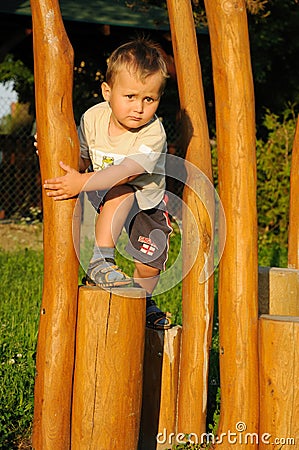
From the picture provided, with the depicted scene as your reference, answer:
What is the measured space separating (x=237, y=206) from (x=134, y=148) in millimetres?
581

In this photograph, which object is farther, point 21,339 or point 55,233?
point 21,339

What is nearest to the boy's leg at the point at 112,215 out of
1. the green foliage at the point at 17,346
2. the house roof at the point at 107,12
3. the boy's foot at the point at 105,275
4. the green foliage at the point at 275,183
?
the boy's foot at the point at 105,275

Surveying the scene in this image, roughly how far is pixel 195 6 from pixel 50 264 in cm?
811

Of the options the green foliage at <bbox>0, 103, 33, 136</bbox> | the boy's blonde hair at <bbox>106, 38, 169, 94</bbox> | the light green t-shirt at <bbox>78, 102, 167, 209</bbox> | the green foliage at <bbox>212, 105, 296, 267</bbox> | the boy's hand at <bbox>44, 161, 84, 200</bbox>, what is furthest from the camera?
the green foliage at <bbox>0, 103, 33, 136</bbox>

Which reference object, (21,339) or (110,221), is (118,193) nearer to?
(110,221)

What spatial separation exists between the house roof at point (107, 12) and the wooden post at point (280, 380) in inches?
340

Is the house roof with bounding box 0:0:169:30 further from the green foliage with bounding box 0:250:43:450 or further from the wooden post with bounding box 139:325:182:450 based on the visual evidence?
the wooden post with bounding box 139:325:182:450

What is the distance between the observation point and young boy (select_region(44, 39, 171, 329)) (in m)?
3.63

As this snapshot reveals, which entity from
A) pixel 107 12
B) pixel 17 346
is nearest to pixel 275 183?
pixel 107 12

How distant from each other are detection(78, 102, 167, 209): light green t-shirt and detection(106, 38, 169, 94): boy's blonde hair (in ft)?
0.86

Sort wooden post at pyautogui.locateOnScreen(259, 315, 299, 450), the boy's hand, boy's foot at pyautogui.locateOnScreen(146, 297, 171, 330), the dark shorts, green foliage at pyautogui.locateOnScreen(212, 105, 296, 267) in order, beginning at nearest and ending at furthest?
the boy's hand < wooden post at pyautogui.locateOnScreen(259, 315, 299, 450) < boy's foot at pyautogui.locateOnScreen(146, 297, 171, 330) < the dark shorts < green foliage at pyautogui.locateOnScreen(212, 105, 296, 267)

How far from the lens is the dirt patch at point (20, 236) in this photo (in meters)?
11.0

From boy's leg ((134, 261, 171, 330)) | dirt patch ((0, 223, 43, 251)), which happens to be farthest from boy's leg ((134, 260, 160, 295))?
dirt patch ((0, 223, 43, 251))

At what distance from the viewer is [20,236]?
12.1 m
